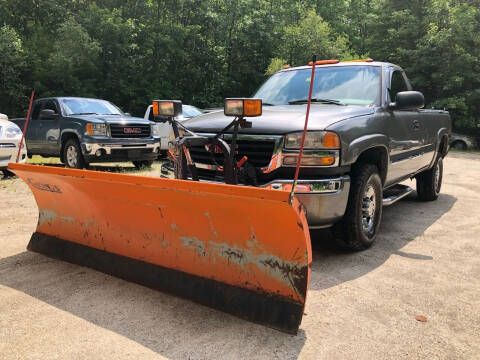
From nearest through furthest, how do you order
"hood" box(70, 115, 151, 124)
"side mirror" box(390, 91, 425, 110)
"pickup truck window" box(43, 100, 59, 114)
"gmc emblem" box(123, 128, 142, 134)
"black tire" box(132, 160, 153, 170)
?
"side mirror" box(390, 91, 425, 110), "hood" box(70, 115, 151, 124), "gmc emblem" box(123, 128, 142, 134), "pickup truck window" box(43, 100, 59, 114), "black tire" box(132, 160, 153, 170)

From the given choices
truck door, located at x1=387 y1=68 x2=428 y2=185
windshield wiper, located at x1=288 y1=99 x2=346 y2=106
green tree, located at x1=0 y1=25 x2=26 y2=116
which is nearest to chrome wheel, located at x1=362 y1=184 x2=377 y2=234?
truck door, located at x1=387 y1=68 x2=428 y2=185

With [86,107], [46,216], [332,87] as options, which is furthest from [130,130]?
[332,87]

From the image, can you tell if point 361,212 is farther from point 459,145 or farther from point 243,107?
point 459,145

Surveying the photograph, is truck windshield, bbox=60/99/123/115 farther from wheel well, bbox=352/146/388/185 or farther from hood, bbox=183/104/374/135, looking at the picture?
wheel well, bbox=352/146/388/185

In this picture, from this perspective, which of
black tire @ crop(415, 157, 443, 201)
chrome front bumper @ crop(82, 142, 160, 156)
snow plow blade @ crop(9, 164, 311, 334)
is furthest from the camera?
chrome front bumper @ crop(82, 142, 160, 156)

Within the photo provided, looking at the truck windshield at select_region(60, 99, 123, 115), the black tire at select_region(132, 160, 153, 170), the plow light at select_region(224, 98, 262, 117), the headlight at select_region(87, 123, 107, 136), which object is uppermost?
the plow light at select_region(224, 98, 262, 117)

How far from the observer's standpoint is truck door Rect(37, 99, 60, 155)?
9188 mm

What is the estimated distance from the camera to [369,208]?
13.1ft

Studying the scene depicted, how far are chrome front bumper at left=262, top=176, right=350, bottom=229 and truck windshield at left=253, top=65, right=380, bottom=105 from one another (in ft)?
4.19

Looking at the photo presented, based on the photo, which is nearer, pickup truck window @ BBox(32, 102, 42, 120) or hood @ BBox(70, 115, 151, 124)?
hood @ BBox(70, 115, 151, 124)

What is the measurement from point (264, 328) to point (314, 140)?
4.91 ft

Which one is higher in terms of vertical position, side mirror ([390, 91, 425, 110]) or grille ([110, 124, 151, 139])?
side mirror ([390, 91, 425, 110])

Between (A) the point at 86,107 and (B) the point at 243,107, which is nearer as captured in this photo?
(B) the point at 243,107

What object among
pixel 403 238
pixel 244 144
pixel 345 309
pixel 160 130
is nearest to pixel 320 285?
pixel 345 309
